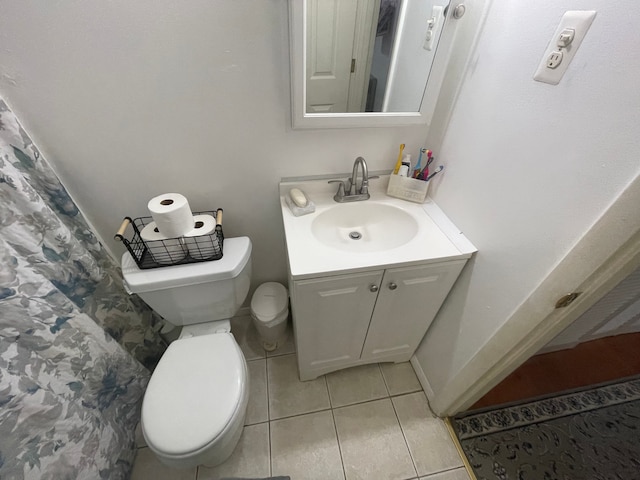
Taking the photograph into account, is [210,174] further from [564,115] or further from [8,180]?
[564,115]

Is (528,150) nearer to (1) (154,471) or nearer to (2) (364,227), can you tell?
(2) (364,227)

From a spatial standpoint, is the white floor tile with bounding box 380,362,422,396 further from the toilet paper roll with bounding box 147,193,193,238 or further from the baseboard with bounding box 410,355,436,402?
→ the toilet paper roll with bounding box 147,193,193,238

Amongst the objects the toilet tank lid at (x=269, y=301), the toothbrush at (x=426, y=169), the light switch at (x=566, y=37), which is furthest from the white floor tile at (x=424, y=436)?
the light switch at (x=566, y=37)

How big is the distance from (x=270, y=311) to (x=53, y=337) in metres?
0.75

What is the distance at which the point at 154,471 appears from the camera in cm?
108

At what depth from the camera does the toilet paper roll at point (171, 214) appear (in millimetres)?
856

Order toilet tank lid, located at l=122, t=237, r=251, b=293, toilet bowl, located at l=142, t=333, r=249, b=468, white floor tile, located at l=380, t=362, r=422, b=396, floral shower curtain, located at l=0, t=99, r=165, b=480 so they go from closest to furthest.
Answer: floral shower curtain, located at l=0, t=99, r=165, b=480
toilet bowl, located at l=142, t=333, r=249, b=468
toilet tank lid, located at l=122, t=237, r=251, b=293
white floor tile, located at l=380, t=362, r=422, b=396

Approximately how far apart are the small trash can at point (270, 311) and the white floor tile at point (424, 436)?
666mm

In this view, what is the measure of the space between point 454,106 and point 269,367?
1434 millimetres

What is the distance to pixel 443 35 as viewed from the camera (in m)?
0.86

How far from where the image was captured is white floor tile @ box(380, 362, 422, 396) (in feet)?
4.41

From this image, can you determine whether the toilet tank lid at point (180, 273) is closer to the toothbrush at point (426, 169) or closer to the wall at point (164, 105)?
the wall at point (164, 105)

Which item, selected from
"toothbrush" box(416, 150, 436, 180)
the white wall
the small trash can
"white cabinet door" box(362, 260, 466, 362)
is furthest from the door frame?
the small trash can

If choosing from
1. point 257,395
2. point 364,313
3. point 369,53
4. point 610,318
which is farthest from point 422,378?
point 369,53
